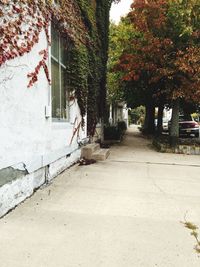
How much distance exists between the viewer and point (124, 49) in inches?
614

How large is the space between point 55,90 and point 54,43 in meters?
1.09

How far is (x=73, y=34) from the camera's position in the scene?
8.75 m

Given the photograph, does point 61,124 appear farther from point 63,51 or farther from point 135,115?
point 135,115

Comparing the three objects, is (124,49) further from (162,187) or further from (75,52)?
(162,187)

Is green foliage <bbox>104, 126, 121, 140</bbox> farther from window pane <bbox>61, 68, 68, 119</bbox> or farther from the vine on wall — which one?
window pane <bbox>61, 68, 68, 119</bbox>

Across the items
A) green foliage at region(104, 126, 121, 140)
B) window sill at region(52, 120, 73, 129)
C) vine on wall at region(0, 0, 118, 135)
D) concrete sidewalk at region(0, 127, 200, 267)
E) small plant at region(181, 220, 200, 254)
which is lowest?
small plant at region(181, 220, 200, 254)

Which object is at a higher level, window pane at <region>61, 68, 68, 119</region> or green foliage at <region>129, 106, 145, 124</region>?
window pane at <region>61, 68, 68, 119</region>

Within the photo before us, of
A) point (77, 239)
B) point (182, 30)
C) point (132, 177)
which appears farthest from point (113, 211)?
point (182, 30)

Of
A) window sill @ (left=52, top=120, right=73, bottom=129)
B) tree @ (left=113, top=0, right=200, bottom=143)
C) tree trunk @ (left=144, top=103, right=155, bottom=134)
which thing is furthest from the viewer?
tree trunk @ (left=144, top=103, right=155, bottom=134)

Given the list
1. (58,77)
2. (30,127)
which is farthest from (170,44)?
(30,127)

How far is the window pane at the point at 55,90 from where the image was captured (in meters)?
7.67

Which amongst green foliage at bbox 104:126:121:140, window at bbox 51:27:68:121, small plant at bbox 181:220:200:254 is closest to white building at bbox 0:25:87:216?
window at bbox 51:27:68:121

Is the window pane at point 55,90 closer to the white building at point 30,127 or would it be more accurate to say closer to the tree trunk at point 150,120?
the white building at point 30,127

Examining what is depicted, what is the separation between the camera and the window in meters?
7.77
